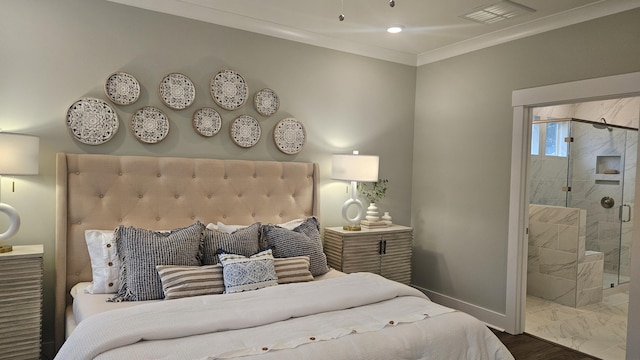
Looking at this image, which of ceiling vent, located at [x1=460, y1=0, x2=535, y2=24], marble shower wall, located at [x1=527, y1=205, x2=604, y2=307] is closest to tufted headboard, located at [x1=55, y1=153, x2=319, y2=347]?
ceiling vent, located at [x1=460, y1=0, x2=535, y2=24]

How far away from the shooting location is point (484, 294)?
13.0ft

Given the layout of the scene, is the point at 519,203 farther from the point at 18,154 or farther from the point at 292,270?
the point at 18,154

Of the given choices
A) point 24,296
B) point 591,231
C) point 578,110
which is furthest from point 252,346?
point 578,110

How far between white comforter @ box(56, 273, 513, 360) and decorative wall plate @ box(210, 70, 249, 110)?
174cm

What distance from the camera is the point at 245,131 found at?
3.61 metres

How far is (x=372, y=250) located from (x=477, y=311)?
120 cm

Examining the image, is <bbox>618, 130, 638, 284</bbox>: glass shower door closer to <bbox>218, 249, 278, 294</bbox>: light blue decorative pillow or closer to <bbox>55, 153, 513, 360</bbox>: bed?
<bbox>55, 153, 513, 360</bbox>: bed

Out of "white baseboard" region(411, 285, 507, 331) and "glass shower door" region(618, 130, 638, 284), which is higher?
"glass shower door" region(618, 130, 638, 284)

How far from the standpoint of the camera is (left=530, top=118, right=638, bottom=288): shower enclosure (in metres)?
5.30

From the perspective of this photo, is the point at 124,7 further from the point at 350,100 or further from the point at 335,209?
the point at 335,209

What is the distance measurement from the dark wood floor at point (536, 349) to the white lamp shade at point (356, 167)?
1829 millimetres

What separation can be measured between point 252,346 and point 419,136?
341 centimetres

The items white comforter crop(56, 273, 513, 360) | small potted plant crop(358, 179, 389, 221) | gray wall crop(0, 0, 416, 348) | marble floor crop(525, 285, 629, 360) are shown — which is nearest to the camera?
white comforter crop(56, 273, 513, 360)

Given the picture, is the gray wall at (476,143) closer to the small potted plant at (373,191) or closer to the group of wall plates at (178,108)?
the small potted plant at (373,191)
